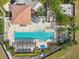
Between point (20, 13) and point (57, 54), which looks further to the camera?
point (57, 54)

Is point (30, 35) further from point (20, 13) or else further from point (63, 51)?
point (63, 51)

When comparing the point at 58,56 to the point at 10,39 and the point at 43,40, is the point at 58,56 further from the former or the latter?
the point at 10,39

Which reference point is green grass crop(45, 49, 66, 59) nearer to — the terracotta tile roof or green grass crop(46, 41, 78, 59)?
green grass crop(46, 41, 78, 59)

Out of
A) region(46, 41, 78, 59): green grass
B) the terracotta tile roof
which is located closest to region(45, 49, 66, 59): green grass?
region(46, 41, 78, 59): green grass

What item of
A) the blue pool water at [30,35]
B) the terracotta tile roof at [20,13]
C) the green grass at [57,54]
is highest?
the terracotta tile roof at [20,13]

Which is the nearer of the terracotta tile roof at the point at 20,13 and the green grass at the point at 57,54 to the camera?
the terracotta tile roof at the point at 20,13

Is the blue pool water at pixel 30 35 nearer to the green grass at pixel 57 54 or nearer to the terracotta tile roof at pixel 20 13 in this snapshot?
the terracotta tile roof at pixel 20 13

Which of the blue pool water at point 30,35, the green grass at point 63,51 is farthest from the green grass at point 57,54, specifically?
the blue pool water at point 30,35

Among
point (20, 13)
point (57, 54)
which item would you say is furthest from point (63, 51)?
point (20, 13)

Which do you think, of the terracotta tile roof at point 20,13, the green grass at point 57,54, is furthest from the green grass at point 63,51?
the terracotta tile roof at point 20,13

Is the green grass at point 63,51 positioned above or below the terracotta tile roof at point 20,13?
below

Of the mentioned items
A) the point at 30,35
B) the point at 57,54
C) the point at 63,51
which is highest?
the point at 30,35

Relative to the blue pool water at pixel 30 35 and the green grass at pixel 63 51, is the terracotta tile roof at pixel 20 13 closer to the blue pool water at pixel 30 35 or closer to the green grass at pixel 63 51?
the blue pool water at pixel 30 35

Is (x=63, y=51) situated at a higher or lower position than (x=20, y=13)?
lower
